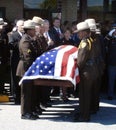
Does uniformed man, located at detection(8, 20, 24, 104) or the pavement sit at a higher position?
uniformed man, located at detection(8, 20, 24, 104)

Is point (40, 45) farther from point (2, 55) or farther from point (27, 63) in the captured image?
point (2, 55)

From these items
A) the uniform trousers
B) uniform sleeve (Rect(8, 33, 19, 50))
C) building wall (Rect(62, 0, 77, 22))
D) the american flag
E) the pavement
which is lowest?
the pavement

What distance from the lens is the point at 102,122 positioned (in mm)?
8602

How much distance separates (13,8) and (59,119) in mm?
6806

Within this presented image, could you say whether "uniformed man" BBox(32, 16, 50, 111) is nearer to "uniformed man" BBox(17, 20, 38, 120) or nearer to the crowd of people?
the crowd of people

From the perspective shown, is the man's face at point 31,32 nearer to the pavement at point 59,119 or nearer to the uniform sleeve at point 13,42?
the uniform sleeve at point 13,42

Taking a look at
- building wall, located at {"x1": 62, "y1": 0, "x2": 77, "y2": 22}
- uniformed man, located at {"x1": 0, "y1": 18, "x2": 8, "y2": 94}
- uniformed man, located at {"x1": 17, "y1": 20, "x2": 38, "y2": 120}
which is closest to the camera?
uniformed man, located at {"x1": 17, "y1": 20, "x2": 38, "y2": 120}

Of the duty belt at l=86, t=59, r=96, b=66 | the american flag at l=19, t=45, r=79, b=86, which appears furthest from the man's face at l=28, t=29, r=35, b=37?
the duty belt at l=86, t=59, r=96, b=66

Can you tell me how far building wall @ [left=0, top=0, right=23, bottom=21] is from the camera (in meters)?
14.8

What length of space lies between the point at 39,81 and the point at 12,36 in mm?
1693

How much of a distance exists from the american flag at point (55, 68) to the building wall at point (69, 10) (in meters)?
6.06

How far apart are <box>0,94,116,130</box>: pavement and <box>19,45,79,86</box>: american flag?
2.53ft

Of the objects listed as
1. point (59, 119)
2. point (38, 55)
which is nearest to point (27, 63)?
point (38, 55)

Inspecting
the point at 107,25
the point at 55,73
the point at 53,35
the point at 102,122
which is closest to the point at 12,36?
the point at 53,35
